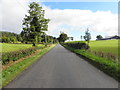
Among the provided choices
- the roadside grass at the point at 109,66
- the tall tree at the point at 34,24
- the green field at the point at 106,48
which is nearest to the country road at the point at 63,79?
the roadside grass at the point at 109,66

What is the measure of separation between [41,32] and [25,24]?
15.3ft

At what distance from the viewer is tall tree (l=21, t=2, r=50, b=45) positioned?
3272cm

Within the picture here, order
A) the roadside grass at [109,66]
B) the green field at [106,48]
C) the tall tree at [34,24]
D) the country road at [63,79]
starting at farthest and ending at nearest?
the tall tree at [34,24] < the green field at [106,48] < the roadside grass at [109,66] < the country road at [63,79]

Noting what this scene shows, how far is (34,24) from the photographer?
3347 cm

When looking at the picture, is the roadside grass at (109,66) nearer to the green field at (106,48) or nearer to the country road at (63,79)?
the country road at (63,79)

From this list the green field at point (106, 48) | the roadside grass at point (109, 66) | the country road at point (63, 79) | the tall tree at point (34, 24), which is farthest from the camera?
the tall tree at point (34, 24)

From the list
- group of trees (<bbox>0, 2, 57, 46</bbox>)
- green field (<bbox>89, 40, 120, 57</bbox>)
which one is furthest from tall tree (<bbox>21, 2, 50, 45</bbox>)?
green field (<bbox>89, 40, 120, 57</bbox>)

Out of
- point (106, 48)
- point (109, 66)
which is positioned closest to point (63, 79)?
point (109, 66)

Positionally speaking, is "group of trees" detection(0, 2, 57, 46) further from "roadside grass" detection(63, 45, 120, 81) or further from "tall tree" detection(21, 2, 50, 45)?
"roadside grass" detection(63, 45, 120, 81)

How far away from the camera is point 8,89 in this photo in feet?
16.3

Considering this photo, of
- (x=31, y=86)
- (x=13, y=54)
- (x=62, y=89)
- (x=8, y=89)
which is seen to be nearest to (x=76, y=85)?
(x=62, y=89)

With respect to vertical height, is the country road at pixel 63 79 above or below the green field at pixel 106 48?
below

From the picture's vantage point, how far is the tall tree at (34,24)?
32.7 meters

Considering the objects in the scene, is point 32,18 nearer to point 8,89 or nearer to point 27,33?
point 27,33
